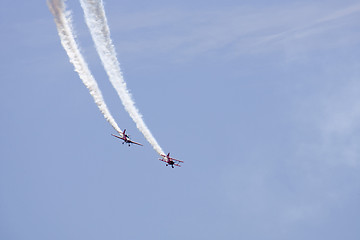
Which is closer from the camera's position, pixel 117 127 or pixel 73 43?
pixel 73 43

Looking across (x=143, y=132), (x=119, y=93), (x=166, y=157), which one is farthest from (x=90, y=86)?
(x=166, y=157)

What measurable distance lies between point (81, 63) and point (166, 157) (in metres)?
21.9

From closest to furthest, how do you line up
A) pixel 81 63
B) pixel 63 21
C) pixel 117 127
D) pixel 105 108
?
1. pixel 63 21
2. pixel 81 63
3. pixel 105 108
4. pixel 117 127

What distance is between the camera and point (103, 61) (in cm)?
6600

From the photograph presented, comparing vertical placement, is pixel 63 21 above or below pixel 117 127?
below

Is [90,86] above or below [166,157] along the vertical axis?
below

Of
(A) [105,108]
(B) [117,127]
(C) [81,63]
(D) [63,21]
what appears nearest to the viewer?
(D) [63,21]

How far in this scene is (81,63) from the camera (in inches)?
2574

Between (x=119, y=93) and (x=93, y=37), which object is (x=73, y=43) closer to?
(x=93, y=37)

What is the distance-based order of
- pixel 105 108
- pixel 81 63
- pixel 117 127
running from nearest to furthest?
pixel 81 63, pixel 105 108, pixel 117 127

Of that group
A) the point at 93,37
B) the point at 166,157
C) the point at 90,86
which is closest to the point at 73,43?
the point at 93,37

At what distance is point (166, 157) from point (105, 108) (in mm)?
14821

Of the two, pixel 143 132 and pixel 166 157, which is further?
pixel 166 157

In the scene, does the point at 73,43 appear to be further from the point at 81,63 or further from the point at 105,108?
the point at 105,108
